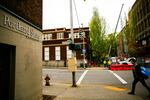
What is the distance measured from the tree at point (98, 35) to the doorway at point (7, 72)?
44120 mm

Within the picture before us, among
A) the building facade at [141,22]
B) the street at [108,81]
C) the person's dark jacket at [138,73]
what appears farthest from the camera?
the building facade at [141,22]

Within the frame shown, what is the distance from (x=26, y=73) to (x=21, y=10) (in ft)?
6.84

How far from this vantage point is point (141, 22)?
48.1 m

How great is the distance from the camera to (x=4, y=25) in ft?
17.4

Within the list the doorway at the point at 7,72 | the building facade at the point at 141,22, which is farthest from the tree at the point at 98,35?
the doorway at the point at 7,72

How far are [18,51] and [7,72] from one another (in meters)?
0.71

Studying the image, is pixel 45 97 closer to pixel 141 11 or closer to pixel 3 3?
pixel 3 3

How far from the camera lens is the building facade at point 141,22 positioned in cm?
4253

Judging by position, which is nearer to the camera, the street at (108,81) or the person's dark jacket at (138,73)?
the person's dark jacket at (138,73)

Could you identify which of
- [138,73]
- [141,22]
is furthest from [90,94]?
[141,22]

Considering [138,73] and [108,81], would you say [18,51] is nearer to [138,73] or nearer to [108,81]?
[138,73]

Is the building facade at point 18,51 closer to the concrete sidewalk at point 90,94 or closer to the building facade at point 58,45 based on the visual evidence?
the concrete sidewalk at point 90,94

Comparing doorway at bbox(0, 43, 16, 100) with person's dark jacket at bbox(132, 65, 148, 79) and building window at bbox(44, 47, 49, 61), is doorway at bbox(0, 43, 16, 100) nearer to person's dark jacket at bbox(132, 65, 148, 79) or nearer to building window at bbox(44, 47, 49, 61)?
person's dark jacket at bbox(132, 65, 148, 79)

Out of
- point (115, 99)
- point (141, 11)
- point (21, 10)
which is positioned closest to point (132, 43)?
point (141, 11)
